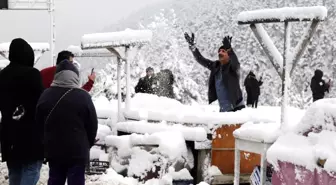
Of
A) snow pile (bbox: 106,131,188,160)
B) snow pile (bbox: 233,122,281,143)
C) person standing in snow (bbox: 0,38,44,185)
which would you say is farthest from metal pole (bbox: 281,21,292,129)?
person standing in snow (bbox: 0,38,44,185)

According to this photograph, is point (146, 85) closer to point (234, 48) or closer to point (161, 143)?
point (161, 143)

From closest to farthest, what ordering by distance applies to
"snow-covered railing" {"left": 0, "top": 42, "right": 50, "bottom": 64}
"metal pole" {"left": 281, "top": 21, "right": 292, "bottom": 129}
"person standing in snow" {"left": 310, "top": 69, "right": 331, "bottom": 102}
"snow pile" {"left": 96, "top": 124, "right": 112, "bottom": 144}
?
"metal pole" {"left": 281, "top": 21, "right": 292, "bottom": 129}
"snow pile" {"left": 96, "top": 124, "right": 112, "bottom": 144}
"snow-covered railing" {"left": 0, "top": 42, "right": 50, "bottom": 64}
"person standing in snow" {"left": 310, "top": 69, "right": 331, "bottom": 102}

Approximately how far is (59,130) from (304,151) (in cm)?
211

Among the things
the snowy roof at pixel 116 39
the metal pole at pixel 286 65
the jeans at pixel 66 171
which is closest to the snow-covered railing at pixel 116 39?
the snowy roof at pixel 116 39

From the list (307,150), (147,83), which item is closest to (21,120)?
(307,150)

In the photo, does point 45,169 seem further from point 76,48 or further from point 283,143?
point 283,143

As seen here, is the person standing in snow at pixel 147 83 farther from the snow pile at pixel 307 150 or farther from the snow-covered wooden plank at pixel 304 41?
the snow pile at pixel 307 150

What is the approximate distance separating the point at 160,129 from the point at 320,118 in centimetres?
408

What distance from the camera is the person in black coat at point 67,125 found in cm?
524

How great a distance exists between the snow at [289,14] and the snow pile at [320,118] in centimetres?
147

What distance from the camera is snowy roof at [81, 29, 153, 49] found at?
9.63 m

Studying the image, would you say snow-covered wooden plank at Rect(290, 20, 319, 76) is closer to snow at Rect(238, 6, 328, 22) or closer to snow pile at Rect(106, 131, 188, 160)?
snow at Rect(238, 6, 328, 22)

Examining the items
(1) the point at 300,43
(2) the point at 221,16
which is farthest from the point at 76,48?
(2) the point at 221,16

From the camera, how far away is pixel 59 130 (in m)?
5.25
